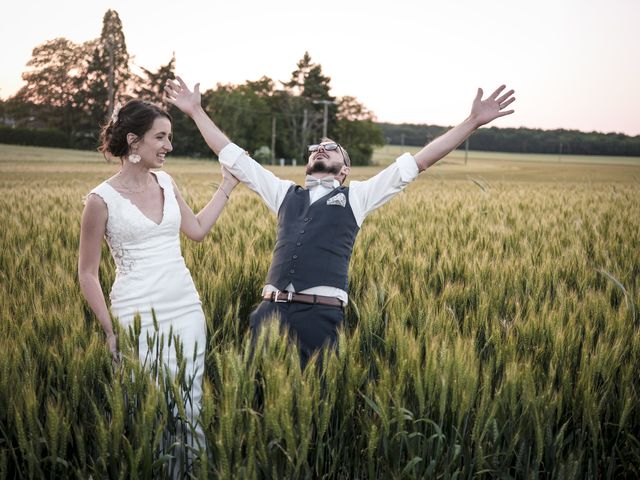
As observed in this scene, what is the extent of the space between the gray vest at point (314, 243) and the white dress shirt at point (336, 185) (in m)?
0.04

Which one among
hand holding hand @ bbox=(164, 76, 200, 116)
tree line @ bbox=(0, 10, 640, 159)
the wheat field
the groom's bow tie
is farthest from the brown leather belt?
tree line @ bbox=(0, 10, 640, 159)

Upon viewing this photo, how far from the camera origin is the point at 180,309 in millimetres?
2492

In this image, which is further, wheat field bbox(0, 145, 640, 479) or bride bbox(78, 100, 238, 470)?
bride bbox(78, 100, 238, 470)

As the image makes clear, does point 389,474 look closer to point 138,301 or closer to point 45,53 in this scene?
point 138,301

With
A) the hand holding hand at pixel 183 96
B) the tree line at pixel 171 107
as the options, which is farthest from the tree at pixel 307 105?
the hand holding hand at pixel 183 96

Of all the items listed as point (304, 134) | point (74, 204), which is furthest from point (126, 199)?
point (304, 134)

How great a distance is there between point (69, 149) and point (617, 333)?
60.6m

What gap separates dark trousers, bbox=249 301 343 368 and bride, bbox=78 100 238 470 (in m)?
0.29

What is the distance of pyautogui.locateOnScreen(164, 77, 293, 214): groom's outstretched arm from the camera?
299cm

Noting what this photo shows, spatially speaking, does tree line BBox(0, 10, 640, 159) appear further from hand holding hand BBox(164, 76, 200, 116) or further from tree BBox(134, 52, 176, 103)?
hand holding hand BBox(164, 76, 200, 116)

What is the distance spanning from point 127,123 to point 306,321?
117 cm

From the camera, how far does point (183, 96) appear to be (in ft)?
9.97

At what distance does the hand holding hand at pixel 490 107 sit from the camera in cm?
281

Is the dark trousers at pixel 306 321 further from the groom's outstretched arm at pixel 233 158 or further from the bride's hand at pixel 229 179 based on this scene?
the bride's hand at pixel 229 179
